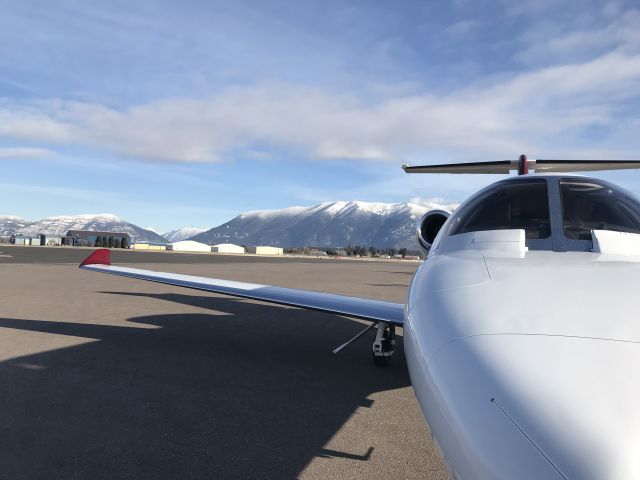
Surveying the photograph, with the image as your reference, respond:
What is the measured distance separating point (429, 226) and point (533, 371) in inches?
205

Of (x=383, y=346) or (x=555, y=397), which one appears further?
(x=383, y=346)

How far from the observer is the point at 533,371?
5.51 ft

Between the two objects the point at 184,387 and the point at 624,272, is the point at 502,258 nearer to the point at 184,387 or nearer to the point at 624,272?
the point at 624,272

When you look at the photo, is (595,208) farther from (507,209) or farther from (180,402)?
(180,402)

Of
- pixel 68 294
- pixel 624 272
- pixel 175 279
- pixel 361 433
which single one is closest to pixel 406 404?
pixel 361 433

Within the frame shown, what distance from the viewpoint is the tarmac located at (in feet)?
11.0

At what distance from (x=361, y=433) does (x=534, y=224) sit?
7.41 feet

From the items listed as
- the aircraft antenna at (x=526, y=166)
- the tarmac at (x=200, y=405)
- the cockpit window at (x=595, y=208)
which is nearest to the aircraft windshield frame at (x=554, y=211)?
the cockpit window at (x=595, y=208)

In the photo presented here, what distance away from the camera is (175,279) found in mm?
7824

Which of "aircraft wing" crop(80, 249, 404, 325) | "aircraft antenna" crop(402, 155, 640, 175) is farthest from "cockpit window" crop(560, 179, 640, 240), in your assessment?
"aircraft antenna" crop(402, 155, 640, 175)

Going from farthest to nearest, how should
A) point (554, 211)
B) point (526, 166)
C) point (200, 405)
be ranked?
point (526, 166) < point (200, 405) < point (554, 211)

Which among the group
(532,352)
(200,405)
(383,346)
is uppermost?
(532,352)

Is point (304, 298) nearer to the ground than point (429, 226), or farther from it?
nearer to the ground

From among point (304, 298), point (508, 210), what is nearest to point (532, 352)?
point (508, 210)
